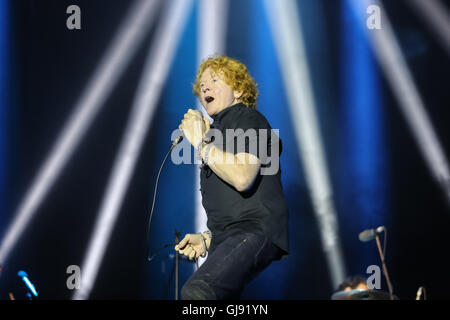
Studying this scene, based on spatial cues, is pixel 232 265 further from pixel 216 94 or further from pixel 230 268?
pixel 216 94

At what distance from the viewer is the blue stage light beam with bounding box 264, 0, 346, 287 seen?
191 inches

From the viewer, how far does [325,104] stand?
500 cm

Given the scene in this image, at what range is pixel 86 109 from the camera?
16.0 feet

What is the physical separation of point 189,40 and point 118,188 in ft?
5.48

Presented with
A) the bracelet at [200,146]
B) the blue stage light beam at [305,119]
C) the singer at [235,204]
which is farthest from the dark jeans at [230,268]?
the blue stage light beam at [305,119]

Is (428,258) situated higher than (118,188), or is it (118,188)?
(118,188)

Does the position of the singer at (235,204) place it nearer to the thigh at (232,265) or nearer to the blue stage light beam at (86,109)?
the thigh at (232,265)

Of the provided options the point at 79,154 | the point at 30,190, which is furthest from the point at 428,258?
the point at 30,190

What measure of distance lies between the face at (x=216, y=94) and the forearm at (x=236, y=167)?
412mm

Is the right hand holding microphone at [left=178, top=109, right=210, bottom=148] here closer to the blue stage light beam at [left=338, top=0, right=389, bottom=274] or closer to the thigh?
the thigh

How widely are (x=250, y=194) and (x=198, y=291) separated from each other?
17.8 inches

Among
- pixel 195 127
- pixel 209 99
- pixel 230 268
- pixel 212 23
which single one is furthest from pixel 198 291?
pixel 212 23
